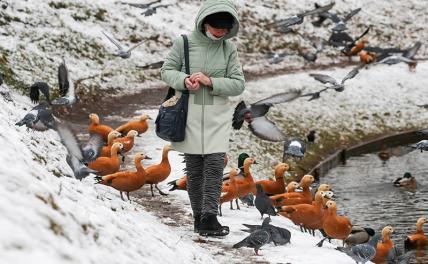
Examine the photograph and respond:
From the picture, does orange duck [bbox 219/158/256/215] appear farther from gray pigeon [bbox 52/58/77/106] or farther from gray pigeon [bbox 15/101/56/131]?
gray pigeon [bbox 52/58/77/106]

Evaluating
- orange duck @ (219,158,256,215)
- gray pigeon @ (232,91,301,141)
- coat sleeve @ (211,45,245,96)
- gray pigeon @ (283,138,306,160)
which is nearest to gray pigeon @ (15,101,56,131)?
Answer: orange duck @ (219,158,256,215)

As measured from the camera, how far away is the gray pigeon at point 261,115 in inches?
471

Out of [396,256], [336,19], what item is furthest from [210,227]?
[336,19]

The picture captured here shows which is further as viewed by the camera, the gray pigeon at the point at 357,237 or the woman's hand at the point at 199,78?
the gray pigeon at the point at 357,237

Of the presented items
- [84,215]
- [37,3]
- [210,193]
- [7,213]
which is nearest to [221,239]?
[210,193]

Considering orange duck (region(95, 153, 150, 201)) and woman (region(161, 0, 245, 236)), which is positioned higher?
woman (region(161, 0, 245, 236))

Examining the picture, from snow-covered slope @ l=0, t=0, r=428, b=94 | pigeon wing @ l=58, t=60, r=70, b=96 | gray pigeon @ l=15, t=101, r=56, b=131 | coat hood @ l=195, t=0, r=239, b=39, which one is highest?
snow-covered slope @ l=0, t=0, r=428, b=94

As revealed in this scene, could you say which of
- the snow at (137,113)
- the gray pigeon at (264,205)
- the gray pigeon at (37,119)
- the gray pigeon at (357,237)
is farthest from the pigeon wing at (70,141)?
the gray pigeon at (357,237)

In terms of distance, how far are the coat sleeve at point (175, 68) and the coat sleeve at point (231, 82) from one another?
379 millimetres

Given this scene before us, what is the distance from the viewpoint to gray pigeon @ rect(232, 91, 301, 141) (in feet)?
39.2

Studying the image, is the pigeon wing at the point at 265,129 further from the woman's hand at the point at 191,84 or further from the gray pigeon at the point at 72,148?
the woman's hand at the point at 191,84

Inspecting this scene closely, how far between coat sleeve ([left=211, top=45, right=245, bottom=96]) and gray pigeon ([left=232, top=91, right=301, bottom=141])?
3384mm

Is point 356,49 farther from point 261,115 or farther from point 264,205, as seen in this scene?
point 264,205

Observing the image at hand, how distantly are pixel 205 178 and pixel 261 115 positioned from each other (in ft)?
14.8
